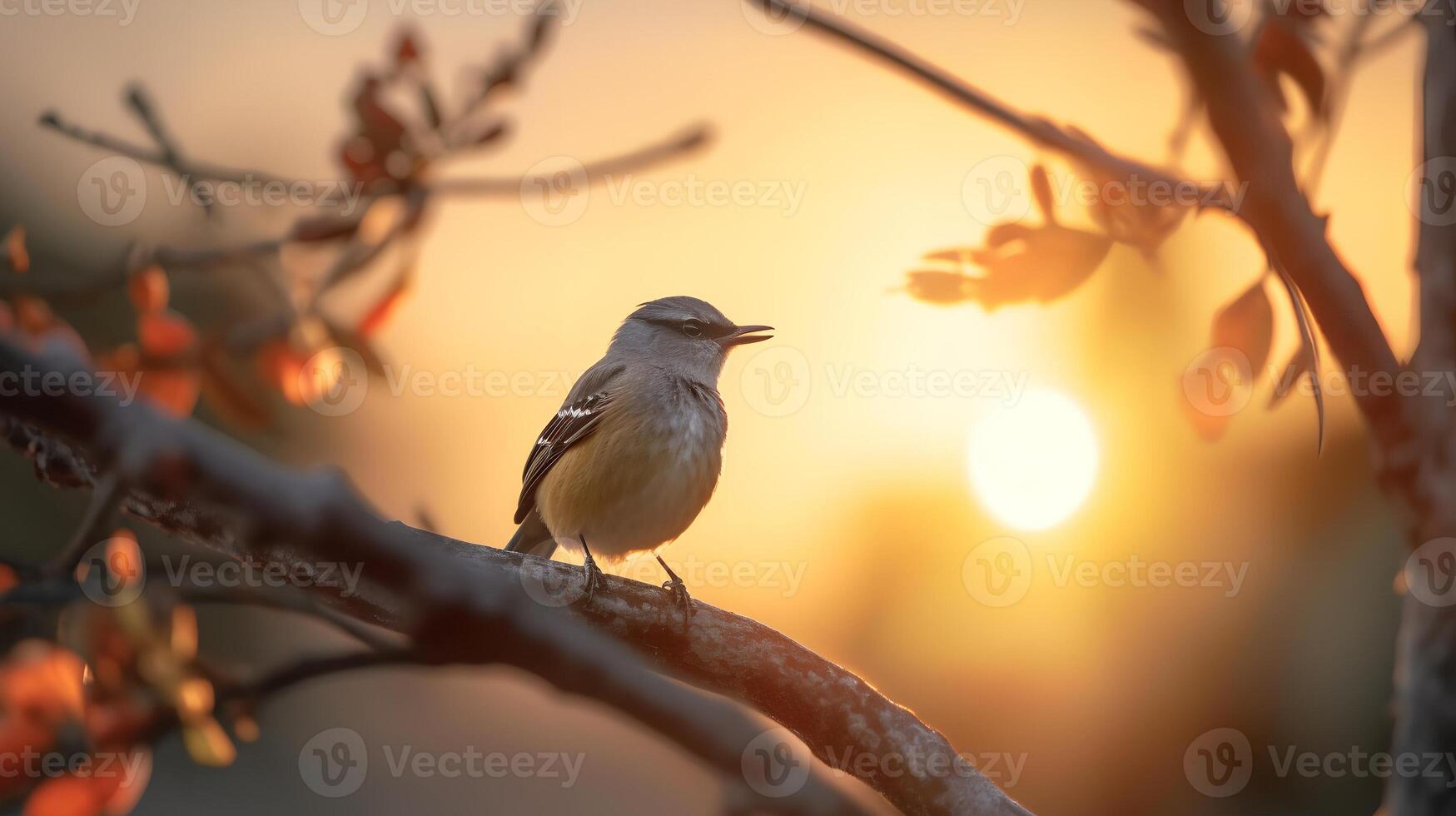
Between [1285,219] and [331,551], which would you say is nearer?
[331,551]

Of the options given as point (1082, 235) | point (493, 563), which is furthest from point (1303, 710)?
point (1082, 235)

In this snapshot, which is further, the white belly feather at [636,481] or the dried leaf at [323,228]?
the white belly feather at [636,481]

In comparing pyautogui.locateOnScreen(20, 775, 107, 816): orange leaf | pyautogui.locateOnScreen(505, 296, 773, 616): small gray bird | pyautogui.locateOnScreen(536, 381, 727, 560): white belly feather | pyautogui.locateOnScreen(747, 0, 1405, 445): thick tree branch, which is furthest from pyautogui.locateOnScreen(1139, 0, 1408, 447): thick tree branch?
pyautogui.locateOnScreen(536, 381, 727, 560): white belly feather

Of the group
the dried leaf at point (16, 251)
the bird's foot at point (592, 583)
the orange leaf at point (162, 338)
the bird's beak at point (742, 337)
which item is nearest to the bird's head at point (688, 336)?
the bird's beak at point (742, 337)

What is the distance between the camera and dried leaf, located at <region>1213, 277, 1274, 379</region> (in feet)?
6.11

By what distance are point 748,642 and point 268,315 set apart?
6.16 ft

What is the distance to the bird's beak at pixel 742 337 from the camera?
20.3 feet

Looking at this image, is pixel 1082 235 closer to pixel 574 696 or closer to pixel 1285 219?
pixel 1285 219

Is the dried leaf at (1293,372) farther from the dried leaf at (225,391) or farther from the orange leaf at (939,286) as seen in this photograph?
the dried leaf at (225,391)

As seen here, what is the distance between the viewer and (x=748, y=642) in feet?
11.8

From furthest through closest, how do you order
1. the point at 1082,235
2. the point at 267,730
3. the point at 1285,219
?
1. the point at 267,730
2. the point at 1082,235
3. the point at 1285,219

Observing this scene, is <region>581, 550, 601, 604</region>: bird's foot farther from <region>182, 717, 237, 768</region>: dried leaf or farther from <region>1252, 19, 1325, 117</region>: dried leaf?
<region>1252, 19, 1325, 117</region>: dried leaf

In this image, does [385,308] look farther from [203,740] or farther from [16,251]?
[203,740]

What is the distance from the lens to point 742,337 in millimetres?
6211
